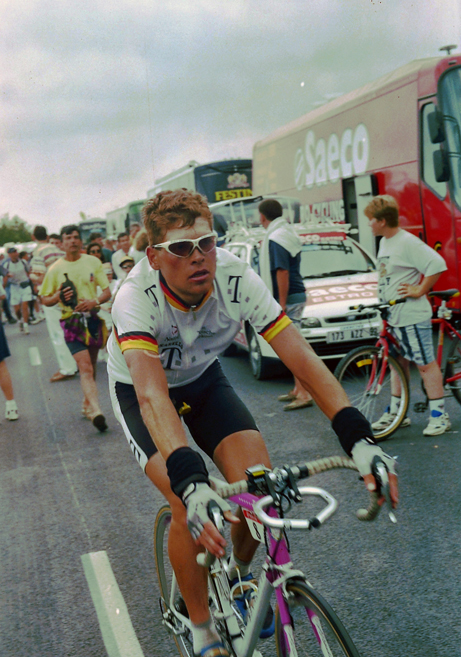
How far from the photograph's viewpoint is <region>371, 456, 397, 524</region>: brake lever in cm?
219

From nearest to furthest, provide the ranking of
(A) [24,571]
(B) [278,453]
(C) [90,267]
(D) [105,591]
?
(D) [105,591]
(A) [24,571]
(B) [278,453]
(C) [90,267]

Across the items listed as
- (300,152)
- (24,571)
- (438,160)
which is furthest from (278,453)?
(300,152)

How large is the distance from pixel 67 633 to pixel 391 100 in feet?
35.1

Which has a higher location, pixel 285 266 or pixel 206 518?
pixel 285 266

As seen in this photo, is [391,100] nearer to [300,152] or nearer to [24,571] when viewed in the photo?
[300,152]

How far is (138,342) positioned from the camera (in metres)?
2.72

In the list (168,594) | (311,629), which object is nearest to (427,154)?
(168,594)

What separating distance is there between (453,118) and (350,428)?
9098mm

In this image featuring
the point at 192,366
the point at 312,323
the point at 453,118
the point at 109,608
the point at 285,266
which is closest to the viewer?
the point at 192,366

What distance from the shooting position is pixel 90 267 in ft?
26.7

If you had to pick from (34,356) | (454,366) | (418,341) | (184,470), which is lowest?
(34,356)

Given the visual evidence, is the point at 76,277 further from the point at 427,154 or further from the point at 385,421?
the point at 427,154

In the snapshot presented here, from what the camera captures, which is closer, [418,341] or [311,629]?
[311,629]

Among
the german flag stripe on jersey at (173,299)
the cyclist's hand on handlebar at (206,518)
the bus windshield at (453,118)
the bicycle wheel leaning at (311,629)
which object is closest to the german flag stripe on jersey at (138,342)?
the german flag stripe on jersey at (173,299)
